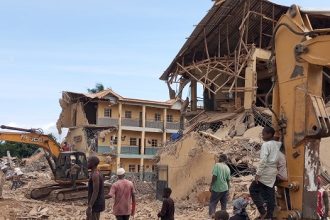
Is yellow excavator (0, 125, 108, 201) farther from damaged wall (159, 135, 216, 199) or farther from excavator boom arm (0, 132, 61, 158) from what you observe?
damaged wall (159, 135, 216, 199)

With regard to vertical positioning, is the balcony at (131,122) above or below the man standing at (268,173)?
above

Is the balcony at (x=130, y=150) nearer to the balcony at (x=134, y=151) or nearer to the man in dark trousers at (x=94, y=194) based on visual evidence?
the balcony at (x=134, y=151)

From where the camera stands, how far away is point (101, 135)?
48.5 meters

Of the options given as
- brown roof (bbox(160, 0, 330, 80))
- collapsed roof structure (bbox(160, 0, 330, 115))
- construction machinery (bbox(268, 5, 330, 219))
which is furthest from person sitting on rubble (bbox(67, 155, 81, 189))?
construction machinery (bbox(268, 5, 330, 219))

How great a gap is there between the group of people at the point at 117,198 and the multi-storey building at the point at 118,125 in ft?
123

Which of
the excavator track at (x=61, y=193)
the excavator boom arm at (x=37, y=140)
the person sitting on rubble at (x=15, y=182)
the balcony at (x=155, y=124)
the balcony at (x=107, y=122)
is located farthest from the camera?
the balcony at (x=155, y=124)

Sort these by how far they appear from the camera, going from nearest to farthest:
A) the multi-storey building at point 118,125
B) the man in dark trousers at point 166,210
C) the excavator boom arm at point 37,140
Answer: the man in dark trousers at point 166,210
the excavator boom arm at point 37,140
the multi-storey building at point 118,125

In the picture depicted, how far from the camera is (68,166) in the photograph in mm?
21047

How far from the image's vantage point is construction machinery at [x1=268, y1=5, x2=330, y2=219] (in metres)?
6.26

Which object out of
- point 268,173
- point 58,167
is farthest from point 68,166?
point 268,173

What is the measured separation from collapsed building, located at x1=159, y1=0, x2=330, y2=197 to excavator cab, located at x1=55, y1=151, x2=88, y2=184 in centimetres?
325

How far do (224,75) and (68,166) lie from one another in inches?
368

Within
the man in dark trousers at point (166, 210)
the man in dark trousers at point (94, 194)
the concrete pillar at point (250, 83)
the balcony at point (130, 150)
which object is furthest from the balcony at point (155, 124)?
the man in dark trousers at point (94, 194)

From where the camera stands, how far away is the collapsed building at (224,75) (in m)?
21.4
